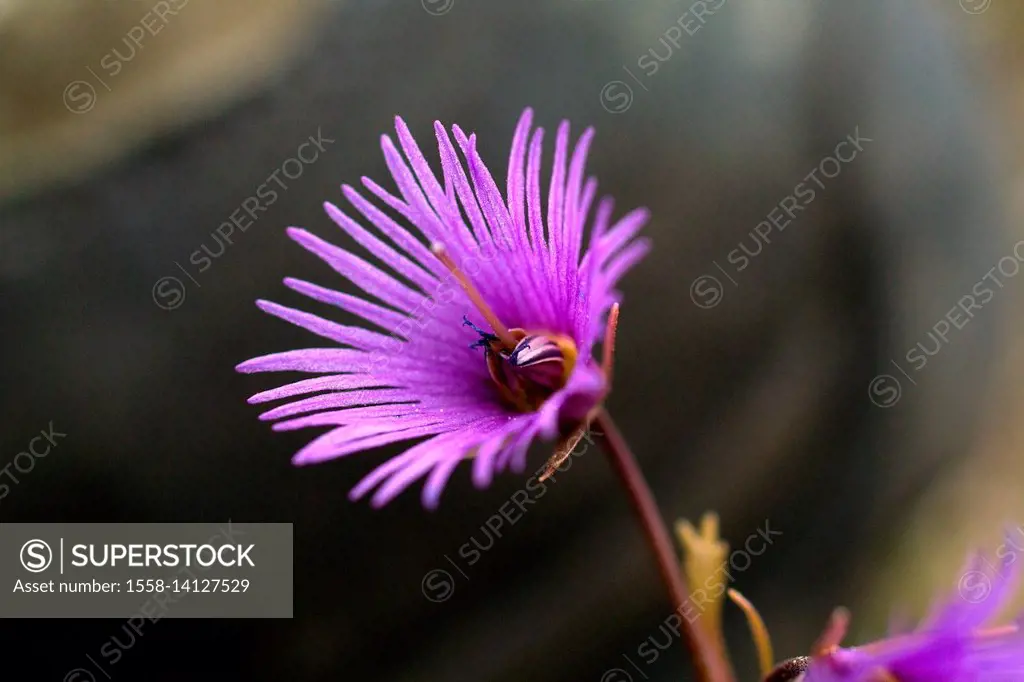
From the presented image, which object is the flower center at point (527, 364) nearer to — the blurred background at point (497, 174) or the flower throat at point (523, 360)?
the flower throat at point (523, 360)

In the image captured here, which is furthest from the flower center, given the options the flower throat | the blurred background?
the blurred background

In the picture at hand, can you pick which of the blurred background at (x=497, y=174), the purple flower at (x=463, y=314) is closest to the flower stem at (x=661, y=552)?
the purple flower at (x=463, y=314)

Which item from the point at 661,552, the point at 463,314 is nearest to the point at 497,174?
the point at 463,314

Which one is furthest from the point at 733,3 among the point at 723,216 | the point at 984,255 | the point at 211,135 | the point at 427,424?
the point at 427,424

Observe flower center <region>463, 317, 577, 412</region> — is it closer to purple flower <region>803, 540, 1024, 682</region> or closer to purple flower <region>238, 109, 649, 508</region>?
purple flower <region>238, 109, 649, 508</region>

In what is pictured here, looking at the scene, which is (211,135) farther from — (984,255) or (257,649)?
(984,255)

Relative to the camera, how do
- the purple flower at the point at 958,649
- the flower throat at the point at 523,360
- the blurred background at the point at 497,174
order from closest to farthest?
1. the purple flower at the point at 958,649
2. the flower throat at the point at 523,360
3. the blurred background at the point at 497,174
